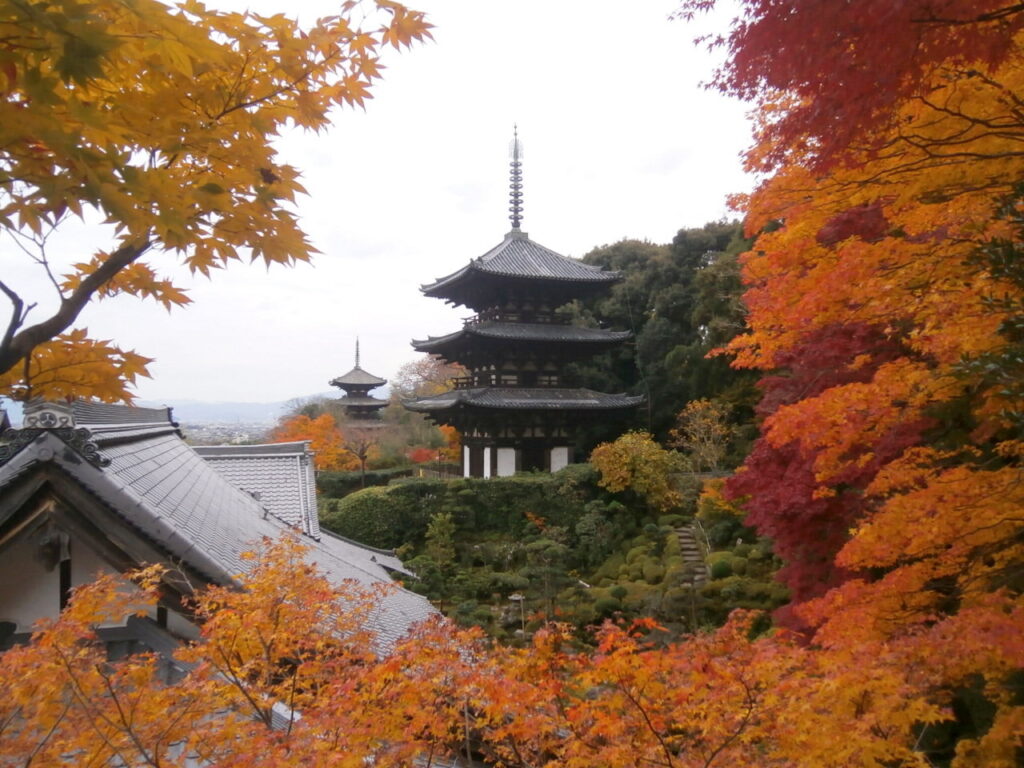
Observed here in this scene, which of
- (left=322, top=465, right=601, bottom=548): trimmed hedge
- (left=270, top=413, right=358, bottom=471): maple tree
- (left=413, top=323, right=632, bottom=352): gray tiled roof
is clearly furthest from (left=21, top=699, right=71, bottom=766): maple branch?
(left=270, top=413, right=358, bottom=471): maple tree

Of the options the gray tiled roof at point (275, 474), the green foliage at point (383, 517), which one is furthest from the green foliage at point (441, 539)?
the gray tiled roof at point (275, 474)

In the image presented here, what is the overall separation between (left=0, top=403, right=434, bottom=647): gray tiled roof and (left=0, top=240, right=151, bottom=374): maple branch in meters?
0.92

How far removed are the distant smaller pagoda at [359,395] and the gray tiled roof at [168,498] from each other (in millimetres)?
29640

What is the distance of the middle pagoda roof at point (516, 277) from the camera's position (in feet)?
69.5

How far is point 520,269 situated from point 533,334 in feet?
8.38

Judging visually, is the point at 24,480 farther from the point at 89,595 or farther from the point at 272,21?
the point at 272,21

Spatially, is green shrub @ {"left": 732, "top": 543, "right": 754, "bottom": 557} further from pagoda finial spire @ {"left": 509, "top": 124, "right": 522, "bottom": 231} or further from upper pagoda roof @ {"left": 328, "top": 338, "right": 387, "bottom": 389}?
upper pagoda roof @ {"left": 328, "top": 338, "right": 387, "bottom": 389}

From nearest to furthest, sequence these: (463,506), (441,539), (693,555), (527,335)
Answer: (693,555), (441,539), (463,506), (527,335)

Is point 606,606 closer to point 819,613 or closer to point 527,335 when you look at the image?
point 819,613

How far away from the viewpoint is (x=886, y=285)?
3.88 metres

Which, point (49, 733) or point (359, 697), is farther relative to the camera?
point (359, 697)

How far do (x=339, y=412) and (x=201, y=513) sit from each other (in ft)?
107

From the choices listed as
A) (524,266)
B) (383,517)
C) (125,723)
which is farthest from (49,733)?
(524,266)

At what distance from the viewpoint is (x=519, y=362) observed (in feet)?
71.3
